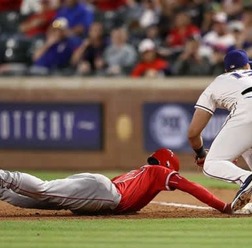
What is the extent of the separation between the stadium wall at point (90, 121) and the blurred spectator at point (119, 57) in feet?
0.80

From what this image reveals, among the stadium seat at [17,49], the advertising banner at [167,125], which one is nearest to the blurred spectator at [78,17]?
the stadium seat at [17,49]

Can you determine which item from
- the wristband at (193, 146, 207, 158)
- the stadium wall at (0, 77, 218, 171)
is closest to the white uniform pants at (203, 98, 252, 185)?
the wristband at (193, 146, 207, 158)

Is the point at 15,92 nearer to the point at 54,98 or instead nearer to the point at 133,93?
Answer: the point at 54,98

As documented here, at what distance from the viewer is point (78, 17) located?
16703mm

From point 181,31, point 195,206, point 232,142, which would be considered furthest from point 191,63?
point 232,142

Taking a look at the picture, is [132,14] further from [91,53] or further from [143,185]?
[143,185]

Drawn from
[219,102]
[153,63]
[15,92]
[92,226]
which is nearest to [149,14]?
[153,63]

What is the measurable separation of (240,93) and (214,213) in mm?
1140

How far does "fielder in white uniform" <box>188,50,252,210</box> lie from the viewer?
338 inches

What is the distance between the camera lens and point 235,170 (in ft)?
27.8

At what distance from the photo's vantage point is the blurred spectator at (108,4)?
16938 mm

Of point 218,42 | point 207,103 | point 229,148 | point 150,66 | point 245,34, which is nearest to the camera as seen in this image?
point 229,148

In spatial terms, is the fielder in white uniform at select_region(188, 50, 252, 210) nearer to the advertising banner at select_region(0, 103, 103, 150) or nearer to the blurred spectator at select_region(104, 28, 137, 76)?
the advertising banner at select_region(0, 103, 103, 150)

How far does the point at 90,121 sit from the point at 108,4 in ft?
8.22
